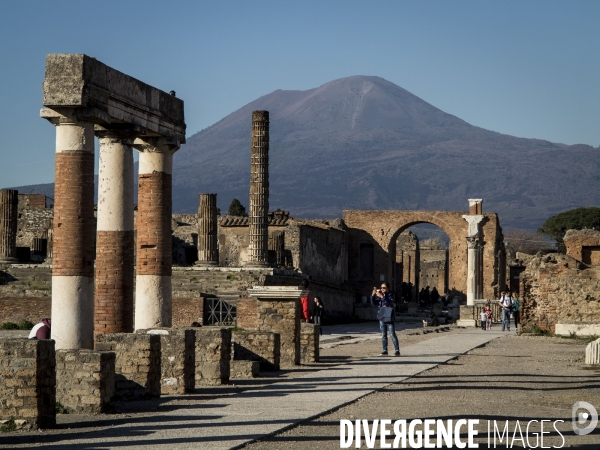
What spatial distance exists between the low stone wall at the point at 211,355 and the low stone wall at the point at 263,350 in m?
2.29

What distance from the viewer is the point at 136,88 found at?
15.8 meters

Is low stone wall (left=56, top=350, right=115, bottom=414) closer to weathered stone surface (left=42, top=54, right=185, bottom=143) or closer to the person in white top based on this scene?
weathered stone surface (left=42, top=54, right=185, bottom=143)

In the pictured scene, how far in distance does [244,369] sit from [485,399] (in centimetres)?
425

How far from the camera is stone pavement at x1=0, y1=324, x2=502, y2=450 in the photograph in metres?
9.13

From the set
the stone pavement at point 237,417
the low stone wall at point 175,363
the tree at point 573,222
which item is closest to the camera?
the stone pavement at point 237,417

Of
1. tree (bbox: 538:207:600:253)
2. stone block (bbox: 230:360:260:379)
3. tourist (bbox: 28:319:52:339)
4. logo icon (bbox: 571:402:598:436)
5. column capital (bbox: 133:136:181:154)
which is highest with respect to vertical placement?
tree (bbox: 538:207:600:253)

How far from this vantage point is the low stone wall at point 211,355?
14.3 m

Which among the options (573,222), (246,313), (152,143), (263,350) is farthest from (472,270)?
(573,222)

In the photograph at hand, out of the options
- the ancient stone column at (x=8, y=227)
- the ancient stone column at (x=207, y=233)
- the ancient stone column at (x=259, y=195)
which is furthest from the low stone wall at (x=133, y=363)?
the ancient stone column at (x=8, y=227)

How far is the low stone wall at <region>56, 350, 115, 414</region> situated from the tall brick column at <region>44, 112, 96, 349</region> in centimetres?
222

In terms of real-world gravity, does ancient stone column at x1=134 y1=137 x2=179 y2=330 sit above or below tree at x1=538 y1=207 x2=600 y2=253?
below

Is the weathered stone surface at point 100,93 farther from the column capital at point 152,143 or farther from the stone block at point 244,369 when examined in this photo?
the stone block at point 244,369

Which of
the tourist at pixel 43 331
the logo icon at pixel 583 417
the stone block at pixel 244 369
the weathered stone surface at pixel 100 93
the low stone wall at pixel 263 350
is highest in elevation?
the weathered stone surface at pixel 100 93

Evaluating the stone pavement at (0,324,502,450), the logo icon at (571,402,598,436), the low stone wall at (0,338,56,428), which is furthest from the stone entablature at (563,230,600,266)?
the low stone wall at (0,338,56,428)
